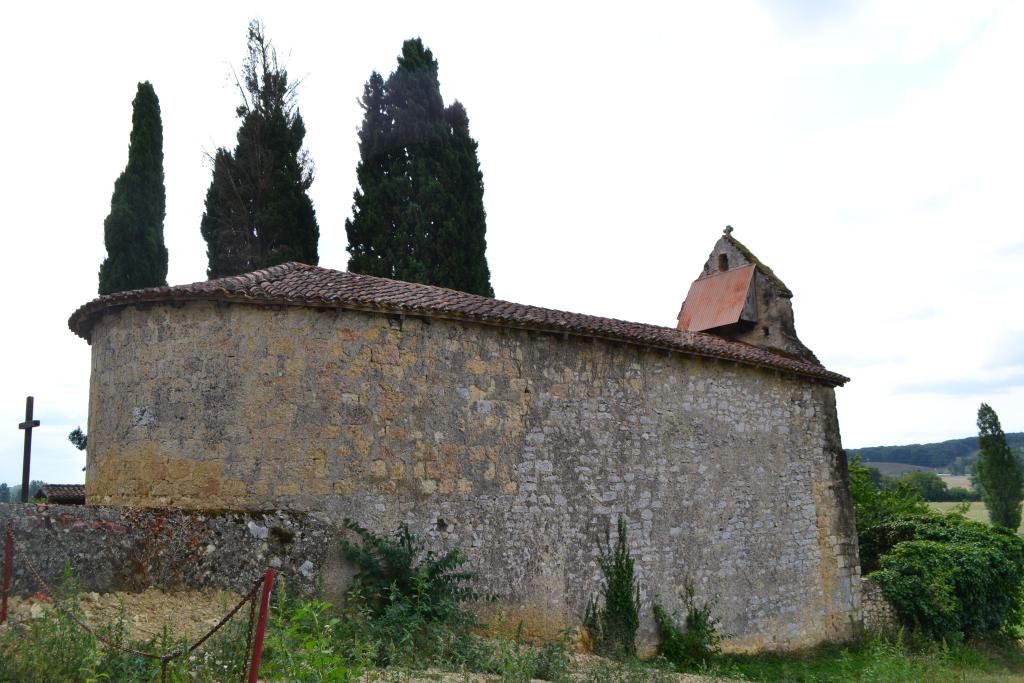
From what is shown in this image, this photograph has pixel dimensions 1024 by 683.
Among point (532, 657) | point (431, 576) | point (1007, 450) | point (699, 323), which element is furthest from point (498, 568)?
point (1007, 450)

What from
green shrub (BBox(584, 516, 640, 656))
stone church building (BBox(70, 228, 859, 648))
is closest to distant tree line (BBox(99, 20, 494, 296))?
stone church building (BBox(70, 228, 859, 648))

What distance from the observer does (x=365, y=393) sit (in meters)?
11.1

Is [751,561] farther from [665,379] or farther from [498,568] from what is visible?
[498,568]

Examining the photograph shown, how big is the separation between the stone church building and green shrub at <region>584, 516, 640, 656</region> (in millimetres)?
219

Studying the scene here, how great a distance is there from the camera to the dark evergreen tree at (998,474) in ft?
103

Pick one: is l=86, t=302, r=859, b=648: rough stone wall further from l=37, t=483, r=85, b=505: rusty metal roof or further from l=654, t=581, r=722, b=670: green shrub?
l=37, t=483, r=85, b=505: rusty metal roof

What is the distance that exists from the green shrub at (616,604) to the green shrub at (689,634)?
1.84 feet

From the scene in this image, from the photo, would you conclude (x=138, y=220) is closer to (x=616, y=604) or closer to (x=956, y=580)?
(x=616, y=604)

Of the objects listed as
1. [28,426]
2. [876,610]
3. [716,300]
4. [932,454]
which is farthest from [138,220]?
[932,454]

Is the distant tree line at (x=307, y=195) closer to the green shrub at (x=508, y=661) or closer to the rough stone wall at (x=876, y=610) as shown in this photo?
the rough stone wall at (x=876, y=610)

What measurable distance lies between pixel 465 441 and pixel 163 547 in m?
4.05

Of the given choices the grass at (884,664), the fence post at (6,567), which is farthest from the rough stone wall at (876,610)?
the fence post at (6,567)

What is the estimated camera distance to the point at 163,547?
30.1 feet

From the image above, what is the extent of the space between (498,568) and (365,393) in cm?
297
